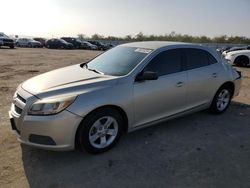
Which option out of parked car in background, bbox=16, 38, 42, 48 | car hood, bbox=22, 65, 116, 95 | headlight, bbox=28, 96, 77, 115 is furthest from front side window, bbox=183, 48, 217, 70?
parked car in background, bbox=16, 38, 42, 48

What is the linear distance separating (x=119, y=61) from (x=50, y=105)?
1.69m

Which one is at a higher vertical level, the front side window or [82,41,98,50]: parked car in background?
the front side window

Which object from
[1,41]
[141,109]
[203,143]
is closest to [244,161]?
[203,143]

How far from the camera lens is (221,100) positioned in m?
6.38

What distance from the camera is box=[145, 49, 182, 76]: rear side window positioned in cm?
490

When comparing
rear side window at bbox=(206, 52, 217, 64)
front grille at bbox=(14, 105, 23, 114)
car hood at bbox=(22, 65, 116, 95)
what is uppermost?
rear side window at bbox=(206, 52, 217, 64)

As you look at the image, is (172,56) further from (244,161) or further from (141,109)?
(244,161)

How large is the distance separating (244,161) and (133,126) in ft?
5.69

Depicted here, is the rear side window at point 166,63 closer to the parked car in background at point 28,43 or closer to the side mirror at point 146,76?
the side mirror at point 146,76

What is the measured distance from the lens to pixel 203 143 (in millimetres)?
4859

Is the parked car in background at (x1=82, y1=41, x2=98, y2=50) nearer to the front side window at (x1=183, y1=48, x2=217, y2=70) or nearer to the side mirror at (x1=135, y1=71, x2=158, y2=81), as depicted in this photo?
the front side window at (x1=183, y1=48, x2=217, y2=70)

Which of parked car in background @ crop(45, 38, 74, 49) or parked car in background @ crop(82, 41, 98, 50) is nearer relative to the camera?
parked car in background @ crop(45, 38, 74, 49)

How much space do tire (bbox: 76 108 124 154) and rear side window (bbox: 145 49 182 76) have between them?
1040 millimetres

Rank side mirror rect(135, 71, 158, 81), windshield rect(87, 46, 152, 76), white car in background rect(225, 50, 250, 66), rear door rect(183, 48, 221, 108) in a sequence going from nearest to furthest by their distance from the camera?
side mirror rect(135, 71, 158, 81)
windshield rect(87, 46, 152, 76)
rear door rect(183, 48, 221, 108)
white car in background rect(225, 50, 250, 66)
